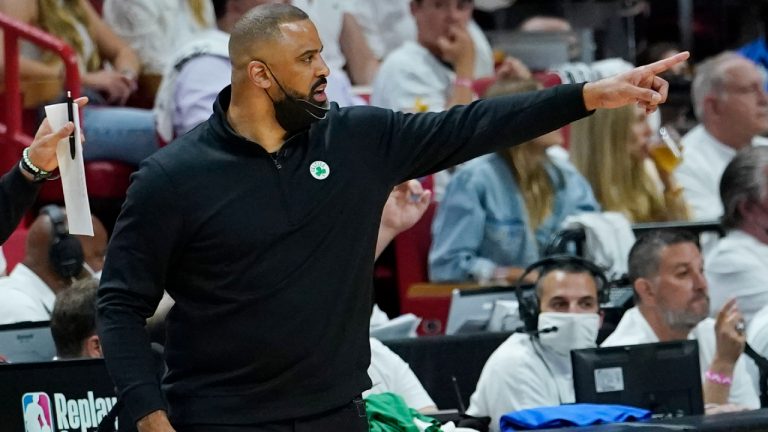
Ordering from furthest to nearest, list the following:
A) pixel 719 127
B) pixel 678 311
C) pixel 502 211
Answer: pixel 719 127
pixel 502 211
pixel 678 311

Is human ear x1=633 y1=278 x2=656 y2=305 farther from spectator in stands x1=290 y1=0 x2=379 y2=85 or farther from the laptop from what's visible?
spectator in stands x1=290 y1=0 x2=379 y2=85

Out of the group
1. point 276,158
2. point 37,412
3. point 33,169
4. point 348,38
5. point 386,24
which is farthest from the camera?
point 386,24

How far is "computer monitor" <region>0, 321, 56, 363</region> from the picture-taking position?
5.35 meters

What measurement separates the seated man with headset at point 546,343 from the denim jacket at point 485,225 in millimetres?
1250

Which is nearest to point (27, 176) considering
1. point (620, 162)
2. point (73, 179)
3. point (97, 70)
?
point (73, 179)

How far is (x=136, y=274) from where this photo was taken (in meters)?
3.56

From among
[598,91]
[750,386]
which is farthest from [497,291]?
[598,91]

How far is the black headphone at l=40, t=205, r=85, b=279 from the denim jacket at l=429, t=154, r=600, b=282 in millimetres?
1831

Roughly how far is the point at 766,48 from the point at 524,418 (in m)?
7.23

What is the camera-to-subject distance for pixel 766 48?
11.3 m

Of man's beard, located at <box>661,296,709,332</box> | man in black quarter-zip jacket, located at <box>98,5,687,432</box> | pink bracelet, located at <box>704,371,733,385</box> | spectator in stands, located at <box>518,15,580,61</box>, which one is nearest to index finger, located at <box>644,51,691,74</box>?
man in black quarter-zip jacket, located at <box>98,5,687,432</box>

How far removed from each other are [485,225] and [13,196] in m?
3.61

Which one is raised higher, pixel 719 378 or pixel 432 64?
pixel 432 64

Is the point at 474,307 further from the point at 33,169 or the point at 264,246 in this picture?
the point at 264,246
